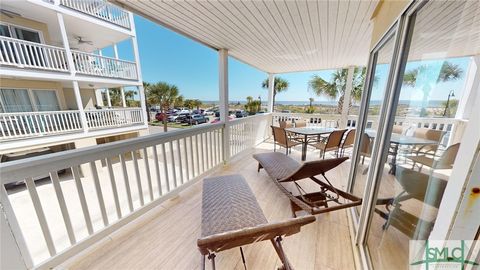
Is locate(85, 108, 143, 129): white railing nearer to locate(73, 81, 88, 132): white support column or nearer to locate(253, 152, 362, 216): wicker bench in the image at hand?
locate(73, 81, 88, 132): white support column

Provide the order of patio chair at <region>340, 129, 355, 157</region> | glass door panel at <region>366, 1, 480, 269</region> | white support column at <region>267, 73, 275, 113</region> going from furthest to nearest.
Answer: white support column at <region>267, 73, 275, 113</region>
patio chair at <region>340, 129, 355, 157</region>
glass door panel at <region>366, 1, 480, 269</region>

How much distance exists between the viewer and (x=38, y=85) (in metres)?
4.40

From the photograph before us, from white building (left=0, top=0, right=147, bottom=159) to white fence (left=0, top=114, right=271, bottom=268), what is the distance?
5.32 feet

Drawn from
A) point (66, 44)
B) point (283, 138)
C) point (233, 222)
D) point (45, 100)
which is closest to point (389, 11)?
point (233, 222)

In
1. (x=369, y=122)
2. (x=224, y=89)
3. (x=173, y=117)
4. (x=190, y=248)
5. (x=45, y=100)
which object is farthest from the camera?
(x=173, y=117)

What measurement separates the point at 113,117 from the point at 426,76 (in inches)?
327

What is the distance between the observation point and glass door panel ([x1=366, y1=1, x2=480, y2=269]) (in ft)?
2.54

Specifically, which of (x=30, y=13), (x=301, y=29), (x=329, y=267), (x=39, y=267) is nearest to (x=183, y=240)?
(x=39, y=267)

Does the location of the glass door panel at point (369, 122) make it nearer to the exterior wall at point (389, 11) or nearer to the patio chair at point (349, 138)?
the exterior wall at point (389, 11)

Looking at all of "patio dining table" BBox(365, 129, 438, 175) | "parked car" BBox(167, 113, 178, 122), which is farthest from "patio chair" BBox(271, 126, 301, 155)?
"parked car" BBox(167, 113, 178, 122)

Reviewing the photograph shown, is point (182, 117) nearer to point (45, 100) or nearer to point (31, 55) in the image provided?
point (45, 100)

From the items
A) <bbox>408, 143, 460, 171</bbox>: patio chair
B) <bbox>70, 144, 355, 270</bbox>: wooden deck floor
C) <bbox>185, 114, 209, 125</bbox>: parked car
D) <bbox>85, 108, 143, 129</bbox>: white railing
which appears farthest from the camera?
<bbox>185, 114, 209, 125</bbox>: parked car

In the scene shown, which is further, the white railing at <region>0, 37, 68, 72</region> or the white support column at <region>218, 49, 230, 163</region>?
the white railing at <region>0, 37, 68, 72</region>

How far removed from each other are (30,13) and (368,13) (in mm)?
7245
